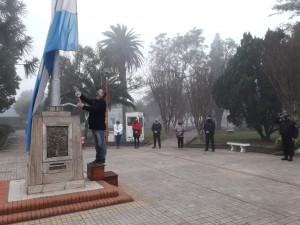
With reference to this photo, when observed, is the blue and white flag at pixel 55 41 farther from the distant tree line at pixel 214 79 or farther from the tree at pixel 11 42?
the tree at pixel 11 42

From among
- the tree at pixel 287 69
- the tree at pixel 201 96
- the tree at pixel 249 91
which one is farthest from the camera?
the tree at pixel 201 96

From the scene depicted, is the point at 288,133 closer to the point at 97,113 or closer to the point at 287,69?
the point at 287,69

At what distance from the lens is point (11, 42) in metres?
18.2

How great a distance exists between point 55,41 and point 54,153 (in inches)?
99.4

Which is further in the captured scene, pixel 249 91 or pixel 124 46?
pixel 124 46

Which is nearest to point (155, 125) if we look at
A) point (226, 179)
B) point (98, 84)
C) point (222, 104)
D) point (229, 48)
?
point (222, 104)

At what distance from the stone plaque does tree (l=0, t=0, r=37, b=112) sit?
1417 centimetres

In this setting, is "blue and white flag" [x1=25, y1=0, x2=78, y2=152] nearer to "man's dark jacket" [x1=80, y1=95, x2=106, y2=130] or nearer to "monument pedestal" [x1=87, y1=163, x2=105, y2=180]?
"man's dark jacket" [x1=80, y1=95, x2=106, y2=130]

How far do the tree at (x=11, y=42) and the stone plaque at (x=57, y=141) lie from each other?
14.2m

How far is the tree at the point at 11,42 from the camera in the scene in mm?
17531

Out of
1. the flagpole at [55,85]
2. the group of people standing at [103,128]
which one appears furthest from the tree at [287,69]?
the flagpole at [55,85]

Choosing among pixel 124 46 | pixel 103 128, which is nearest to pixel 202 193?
pixel 103 128

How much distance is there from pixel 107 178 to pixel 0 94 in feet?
57.7

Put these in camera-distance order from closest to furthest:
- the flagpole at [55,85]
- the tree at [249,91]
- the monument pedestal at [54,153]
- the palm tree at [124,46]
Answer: the monument pedestal at [54,153] → the flagpole at [55,85] → the tree at [249,91] → the palm tree at [124,46]
